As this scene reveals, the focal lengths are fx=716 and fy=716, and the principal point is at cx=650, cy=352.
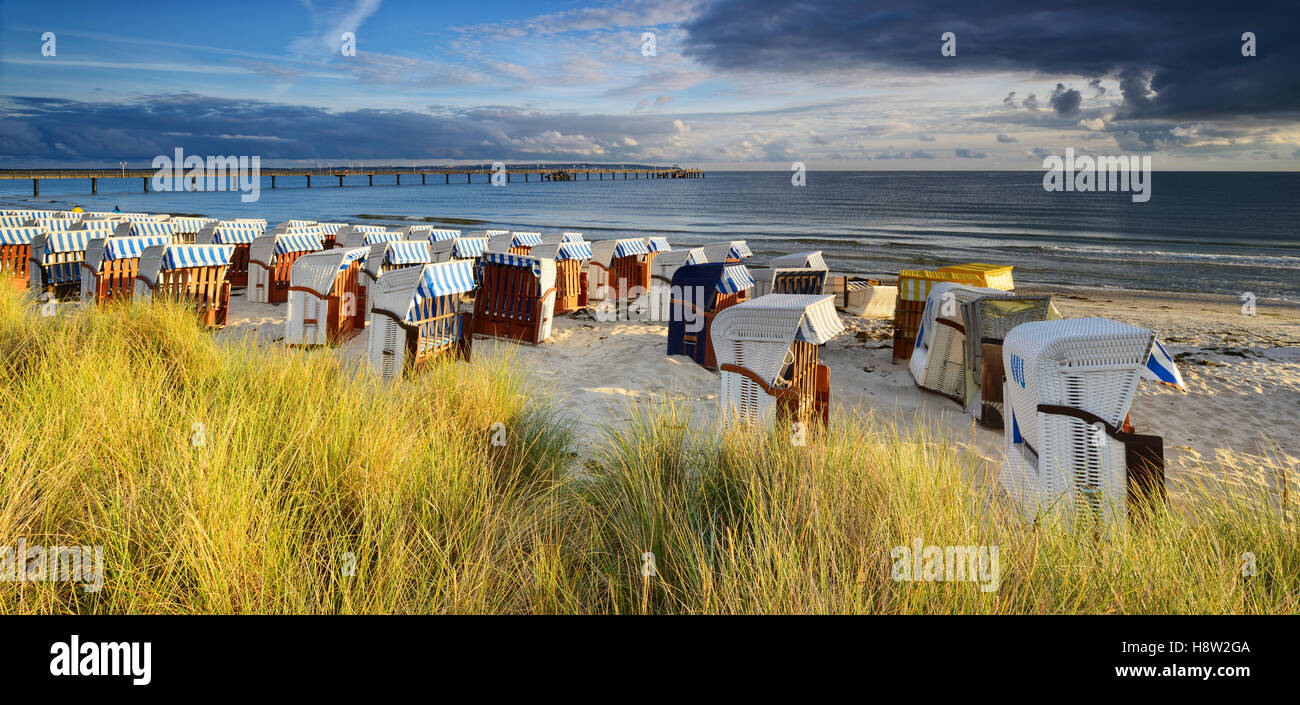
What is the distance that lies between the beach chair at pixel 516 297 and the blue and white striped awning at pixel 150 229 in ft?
31.8

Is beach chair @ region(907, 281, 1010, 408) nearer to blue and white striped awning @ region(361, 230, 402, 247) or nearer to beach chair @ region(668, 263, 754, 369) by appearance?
beach chair @ region(668, 263, 754, 369)

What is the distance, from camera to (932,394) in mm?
8156

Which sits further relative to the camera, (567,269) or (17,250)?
(17,250)

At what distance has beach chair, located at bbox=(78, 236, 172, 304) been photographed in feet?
36.9

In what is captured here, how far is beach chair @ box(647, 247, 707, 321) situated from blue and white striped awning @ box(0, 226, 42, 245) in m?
11.8

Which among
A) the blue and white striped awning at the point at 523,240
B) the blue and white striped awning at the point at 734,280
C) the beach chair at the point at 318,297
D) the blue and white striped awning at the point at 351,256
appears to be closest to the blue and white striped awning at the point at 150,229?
the blue and white striped awning at the point at 523,240

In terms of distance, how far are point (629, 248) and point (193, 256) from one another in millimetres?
7314

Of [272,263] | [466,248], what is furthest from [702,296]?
[272,263]

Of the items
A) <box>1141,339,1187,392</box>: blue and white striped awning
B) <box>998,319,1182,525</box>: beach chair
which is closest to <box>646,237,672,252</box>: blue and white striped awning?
<box>998,319,1182,525</box>: beach chair

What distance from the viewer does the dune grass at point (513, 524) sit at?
8.09 ft

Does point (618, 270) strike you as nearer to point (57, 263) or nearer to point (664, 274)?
point (664, 274)

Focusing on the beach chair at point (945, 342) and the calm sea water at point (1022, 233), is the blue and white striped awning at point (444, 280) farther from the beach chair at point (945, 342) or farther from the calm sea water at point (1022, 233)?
the calm sea water at point (1022, 233)
